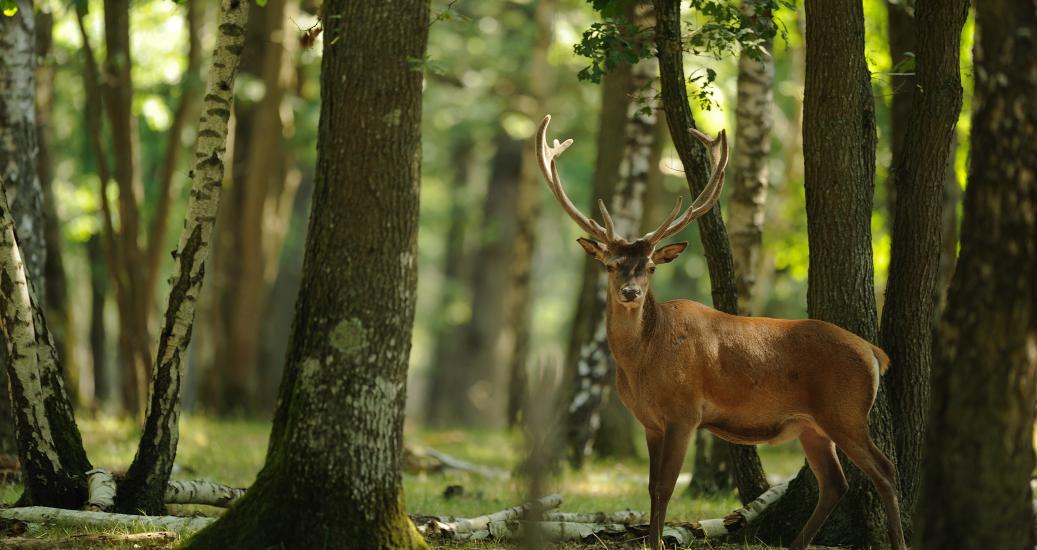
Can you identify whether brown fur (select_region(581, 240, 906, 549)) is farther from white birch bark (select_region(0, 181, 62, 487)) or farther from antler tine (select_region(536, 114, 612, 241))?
white birch bark (select_region(0, 181, 62, 487))

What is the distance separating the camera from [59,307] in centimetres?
1655

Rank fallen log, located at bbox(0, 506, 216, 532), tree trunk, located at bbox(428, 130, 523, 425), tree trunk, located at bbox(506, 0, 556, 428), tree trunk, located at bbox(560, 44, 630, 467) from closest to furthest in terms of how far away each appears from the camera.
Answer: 1. fallen log, located at bbox(0, 506, 216, 532)
2. tree trunk, located at bbox(560, 44, 630, 467)
3. tree trunk, located at bbox(506, 0, 556, 428)
4. tree trunk, located at bbox(428, 130, 523, 425)

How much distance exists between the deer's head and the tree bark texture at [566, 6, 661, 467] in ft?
14.5

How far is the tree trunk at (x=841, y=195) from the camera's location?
842 centimetres

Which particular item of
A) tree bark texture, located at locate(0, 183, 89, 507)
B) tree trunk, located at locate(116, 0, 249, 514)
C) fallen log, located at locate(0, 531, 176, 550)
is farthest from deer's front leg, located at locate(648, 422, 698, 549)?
tree bark texture, located at locate(0, 183, 89, 507)

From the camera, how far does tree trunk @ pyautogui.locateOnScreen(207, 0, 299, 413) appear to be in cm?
1823

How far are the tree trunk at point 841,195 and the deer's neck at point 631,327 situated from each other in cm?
118

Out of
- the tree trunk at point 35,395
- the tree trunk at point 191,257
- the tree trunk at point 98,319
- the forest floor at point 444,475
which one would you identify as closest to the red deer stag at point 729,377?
the forest floor at point 444,475

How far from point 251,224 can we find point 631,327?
11543 millimetres

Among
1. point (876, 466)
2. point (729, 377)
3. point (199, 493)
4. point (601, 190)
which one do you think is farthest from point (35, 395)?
point (601, 190)

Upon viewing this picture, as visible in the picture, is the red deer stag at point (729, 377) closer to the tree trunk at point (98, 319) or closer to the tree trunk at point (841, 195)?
the tree trunk at point (841, 195)

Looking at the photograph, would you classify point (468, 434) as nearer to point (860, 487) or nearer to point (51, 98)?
point (51, 98)

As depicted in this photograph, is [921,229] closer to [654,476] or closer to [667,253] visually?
[667,253]

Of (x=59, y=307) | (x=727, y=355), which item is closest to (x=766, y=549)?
(x=727, y=355)
